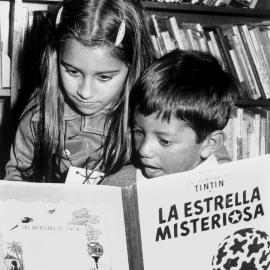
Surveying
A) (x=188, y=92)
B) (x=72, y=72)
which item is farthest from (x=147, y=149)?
(x=72, y=72)

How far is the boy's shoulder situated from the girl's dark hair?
63 mm

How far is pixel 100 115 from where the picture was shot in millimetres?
1151

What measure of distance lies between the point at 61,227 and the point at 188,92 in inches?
17.1

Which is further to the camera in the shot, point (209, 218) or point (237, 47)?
point (237, 47)

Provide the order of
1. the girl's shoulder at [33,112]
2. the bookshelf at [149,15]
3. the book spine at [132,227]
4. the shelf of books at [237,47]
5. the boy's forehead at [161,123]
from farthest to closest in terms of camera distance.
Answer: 1. the shelf of books at [237,47]
2. the bookshelf at [149,15]
3. the girl's shoulder at [33,112]
4. the boy's forehead at [161,123]
5. the book spine at [132,227]

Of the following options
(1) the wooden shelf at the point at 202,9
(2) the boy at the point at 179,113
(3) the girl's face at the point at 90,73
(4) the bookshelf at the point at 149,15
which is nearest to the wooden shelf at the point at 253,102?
(4) the bookshelf at the point at 149,15

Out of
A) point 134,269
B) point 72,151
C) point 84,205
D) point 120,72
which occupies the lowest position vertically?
point 134,269

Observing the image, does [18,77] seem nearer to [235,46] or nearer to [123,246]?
[235,46]

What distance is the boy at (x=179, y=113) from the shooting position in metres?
0.92

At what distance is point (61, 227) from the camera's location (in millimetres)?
666

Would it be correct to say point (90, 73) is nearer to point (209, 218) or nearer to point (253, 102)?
point (209, 218)

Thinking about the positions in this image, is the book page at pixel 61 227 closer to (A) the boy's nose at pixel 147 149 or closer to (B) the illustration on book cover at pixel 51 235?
(B) the illustration on book cover at pixel 51 235

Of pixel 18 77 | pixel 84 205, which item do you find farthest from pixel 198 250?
pixel 18 77

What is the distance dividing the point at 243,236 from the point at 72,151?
0.62 metres
